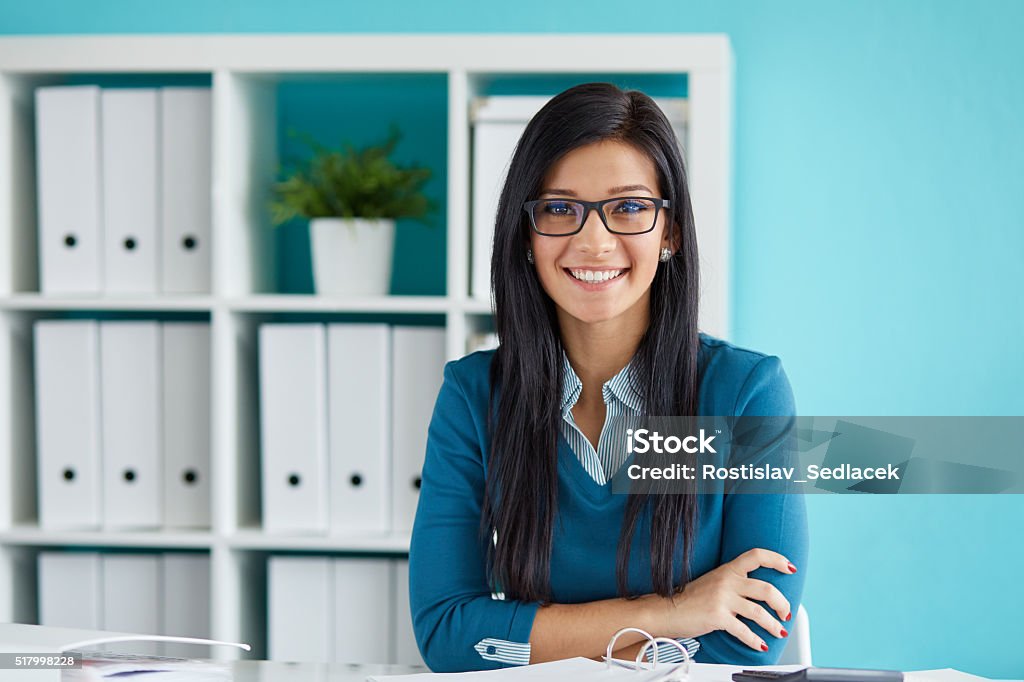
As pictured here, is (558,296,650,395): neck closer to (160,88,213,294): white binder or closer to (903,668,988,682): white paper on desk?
(903,668,988,682): white paper on desk

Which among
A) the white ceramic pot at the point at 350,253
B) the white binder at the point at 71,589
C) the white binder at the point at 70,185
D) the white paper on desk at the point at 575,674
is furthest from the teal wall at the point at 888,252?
the white binder at the point at 71,589

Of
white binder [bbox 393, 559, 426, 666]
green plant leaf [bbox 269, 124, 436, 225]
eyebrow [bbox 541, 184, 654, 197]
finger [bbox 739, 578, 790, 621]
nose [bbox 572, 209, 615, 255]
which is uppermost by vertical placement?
green plant leaf [bbox 269, 124, 436, 225]

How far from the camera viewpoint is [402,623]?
198 centimetres

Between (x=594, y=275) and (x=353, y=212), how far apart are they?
2.95 ft

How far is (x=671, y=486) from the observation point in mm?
1207

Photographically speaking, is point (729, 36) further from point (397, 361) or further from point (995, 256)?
point (397, 361)

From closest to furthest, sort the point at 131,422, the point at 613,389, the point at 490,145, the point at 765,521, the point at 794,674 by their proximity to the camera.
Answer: the point at 794,674 < the point at 765,521 < the point at 613,389 < the point at 490,145 < the point at 131,422

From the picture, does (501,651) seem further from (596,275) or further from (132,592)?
(132,592)

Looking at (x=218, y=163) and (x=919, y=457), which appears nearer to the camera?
(x=218, y=163)

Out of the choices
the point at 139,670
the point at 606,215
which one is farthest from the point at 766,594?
the point at 139,670

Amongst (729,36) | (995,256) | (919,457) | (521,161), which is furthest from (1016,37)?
(521,161)

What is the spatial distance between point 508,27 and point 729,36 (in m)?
0.48

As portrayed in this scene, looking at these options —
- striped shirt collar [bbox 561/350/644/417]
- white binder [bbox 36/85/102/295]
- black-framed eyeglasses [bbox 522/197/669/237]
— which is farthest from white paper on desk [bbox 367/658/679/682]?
white binder [bbox 36/85/102/295]

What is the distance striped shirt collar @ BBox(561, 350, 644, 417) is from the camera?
1.28 metres
